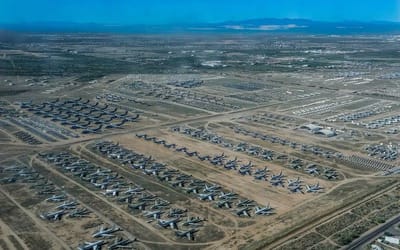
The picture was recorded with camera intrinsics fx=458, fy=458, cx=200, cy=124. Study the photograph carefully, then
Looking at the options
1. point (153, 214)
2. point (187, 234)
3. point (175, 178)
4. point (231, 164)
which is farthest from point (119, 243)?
point (231, 164)

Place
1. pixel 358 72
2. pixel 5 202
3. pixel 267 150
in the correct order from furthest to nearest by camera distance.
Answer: pixel 358 72 → pixel 267 150 → pixel 5 202

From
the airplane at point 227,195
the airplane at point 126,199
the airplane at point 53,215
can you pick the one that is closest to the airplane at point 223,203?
the airplane at point 227,195

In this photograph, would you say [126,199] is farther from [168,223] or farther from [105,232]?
[105,232]

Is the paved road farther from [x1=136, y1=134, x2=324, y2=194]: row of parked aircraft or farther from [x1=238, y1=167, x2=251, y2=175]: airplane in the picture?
[x1=238, y1=167, x2=251, y2=175]: airplane

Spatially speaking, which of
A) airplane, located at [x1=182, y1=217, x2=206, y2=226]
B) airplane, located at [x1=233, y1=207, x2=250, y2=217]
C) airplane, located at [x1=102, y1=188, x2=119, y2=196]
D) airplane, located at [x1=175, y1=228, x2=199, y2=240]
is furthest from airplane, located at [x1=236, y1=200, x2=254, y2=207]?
airplane, located at [x1=102, y1=188, x2=119, y2=196]

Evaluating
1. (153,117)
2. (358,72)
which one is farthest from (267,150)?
(358,72)

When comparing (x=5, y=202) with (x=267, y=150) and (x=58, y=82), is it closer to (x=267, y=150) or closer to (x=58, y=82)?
(x=267, y=150)

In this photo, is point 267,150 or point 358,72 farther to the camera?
point 358,72
